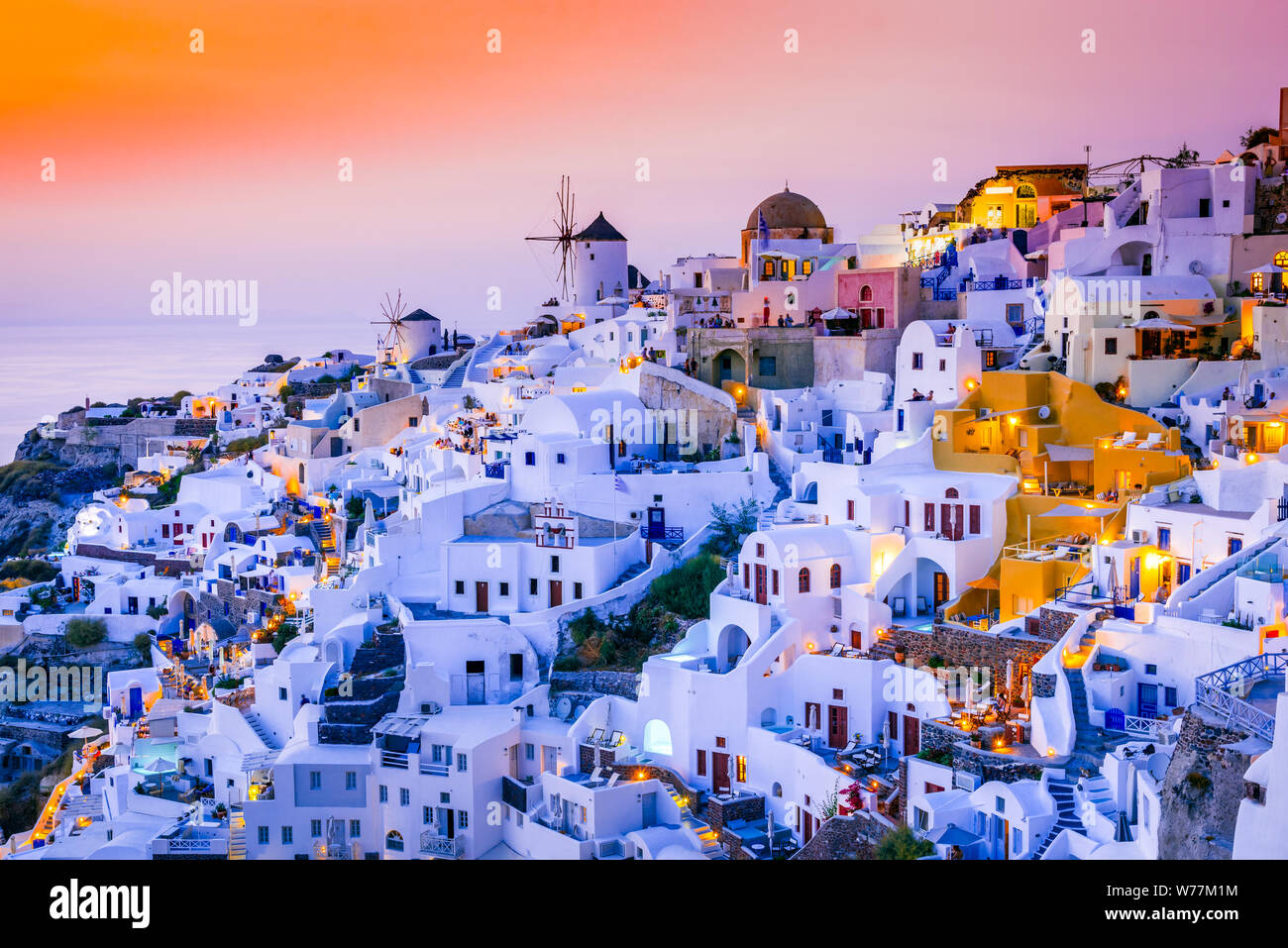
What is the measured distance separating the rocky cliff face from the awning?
27047mm

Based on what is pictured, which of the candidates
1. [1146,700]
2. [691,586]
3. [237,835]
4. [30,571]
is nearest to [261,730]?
[237,835]

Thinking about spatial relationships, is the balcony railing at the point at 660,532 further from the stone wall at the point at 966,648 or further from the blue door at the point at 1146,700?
the blue door at the point at 1146,700

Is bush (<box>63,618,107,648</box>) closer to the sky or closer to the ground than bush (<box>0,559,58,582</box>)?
closer to the ground

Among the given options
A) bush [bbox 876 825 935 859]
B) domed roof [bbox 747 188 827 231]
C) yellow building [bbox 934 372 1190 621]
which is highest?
domed roof [bbox 747 188 827 231]

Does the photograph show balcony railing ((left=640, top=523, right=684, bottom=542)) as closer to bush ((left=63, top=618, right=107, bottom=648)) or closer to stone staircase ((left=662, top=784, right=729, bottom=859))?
stone staircase ((left=662, top=784, right=729, bottom=859))

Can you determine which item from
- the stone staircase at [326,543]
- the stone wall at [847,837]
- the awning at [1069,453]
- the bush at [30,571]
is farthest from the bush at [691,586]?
the bush at [30,571]

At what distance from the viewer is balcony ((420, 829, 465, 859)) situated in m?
16.3

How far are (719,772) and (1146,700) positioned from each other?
5.18 m

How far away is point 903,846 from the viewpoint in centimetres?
1204

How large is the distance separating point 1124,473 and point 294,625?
13.1 m

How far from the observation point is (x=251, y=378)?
43.1 meters

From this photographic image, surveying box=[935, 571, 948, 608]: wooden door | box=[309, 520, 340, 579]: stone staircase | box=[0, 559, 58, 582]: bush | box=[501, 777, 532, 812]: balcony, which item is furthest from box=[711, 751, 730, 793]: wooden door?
box=[0, 559, 58, 582]: bush
